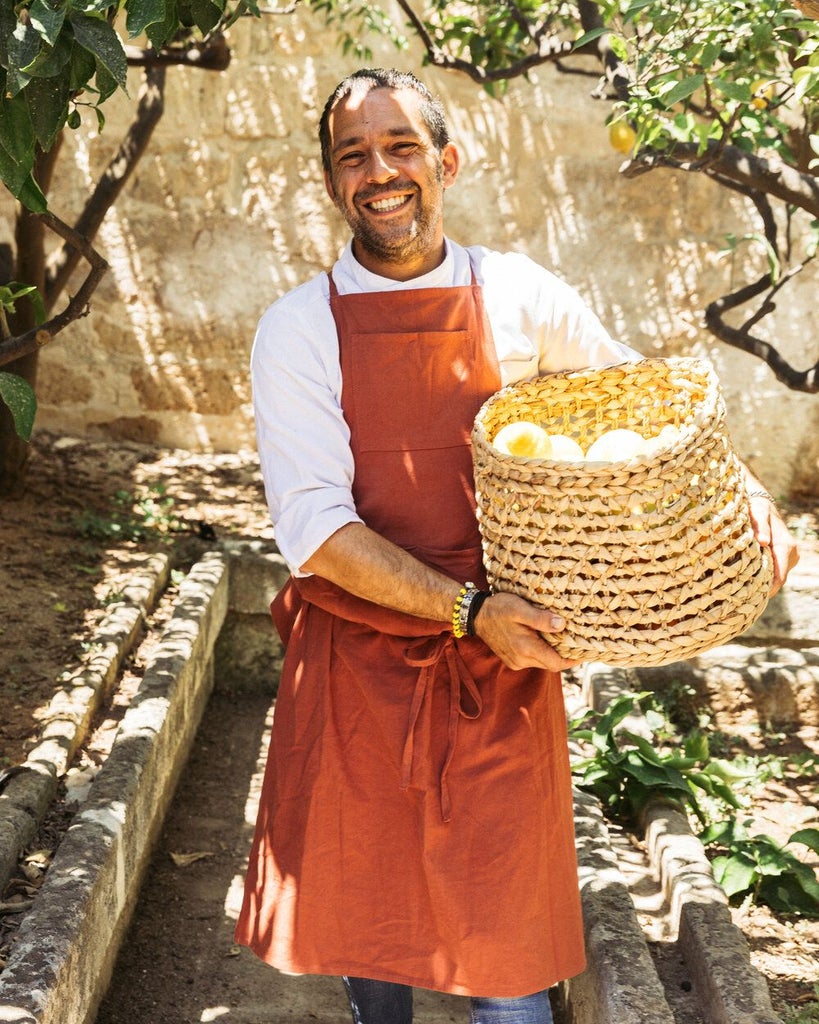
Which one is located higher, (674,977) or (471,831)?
(471,831)

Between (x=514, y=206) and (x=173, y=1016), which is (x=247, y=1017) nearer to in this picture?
(x=173, y=1016)

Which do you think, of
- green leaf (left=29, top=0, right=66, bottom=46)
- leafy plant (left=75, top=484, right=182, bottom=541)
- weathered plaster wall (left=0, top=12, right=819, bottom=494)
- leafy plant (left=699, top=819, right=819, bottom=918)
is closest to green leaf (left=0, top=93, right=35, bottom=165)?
green leaf (left=29, top=0, right=66, bottom=46)

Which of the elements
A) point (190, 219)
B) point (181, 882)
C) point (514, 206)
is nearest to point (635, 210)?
point (514, 206)

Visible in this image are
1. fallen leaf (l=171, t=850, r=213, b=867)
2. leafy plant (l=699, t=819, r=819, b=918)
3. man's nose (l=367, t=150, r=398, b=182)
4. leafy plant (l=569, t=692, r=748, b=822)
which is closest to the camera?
man's nose (l=367, t=150, r=398, b=182)

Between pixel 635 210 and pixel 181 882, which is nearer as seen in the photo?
pixel 181 882

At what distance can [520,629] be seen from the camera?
7.35 ft

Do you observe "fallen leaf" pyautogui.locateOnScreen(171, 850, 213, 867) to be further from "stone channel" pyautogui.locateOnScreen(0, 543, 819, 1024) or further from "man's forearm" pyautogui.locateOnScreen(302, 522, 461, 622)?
"man's forearm" pyautogui.locateOnScreen(302, 522, 461, 622)


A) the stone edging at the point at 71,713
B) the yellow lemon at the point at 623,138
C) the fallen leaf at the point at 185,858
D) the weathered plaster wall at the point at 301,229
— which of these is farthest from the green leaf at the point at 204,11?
the weathered plaster wall at the point at 301,229

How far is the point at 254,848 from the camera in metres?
2.63

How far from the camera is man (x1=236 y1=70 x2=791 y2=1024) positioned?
242cm

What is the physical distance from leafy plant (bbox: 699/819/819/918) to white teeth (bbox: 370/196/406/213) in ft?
6.15

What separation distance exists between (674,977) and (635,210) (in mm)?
4233

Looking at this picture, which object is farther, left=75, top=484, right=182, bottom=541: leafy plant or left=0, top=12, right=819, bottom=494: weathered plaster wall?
left=0, top=12, right=819, bottom=494: weathered plaster wall

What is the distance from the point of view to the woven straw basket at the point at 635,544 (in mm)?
2102
